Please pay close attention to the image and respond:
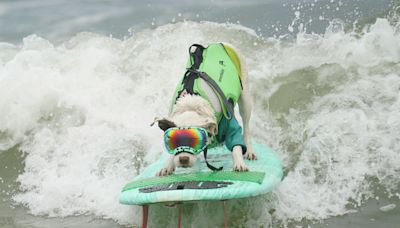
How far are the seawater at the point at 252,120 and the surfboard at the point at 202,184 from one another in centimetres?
31

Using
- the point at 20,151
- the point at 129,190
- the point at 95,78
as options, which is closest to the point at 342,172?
the point at 129,190

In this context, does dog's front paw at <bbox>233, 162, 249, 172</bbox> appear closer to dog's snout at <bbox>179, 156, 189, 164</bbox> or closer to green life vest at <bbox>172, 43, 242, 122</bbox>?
green life vest at <bbox>172, 43, 242, 122</bbox>

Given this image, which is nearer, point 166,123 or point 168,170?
point 166,123

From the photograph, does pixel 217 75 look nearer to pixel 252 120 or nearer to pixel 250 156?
pixel 250 156

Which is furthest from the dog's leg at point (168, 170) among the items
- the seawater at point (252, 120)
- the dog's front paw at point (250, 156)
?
the dog's front paw at point (250, 156)

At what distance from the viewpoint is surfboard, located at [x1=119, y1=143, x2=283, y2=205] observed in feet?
15.6

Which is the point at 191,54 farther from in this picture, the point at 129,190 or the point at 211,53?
the point at 129,190

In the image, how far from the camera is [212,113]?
5.31 meters

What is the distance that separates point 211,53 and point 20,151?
Answer: 374cm

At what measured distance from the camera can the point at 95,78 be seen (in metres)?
10.6

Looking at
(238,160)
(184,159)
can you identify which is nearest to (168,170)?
(238,160)

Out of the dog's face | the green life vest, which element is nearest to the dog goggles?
the dog's face

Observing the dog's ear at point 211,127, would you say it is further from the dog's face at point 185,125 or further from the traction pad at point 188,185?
the traction pad at point 188,185

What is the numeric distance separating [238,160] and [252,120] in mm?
2983
